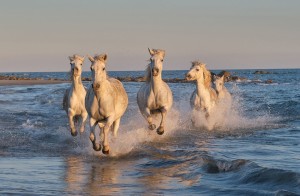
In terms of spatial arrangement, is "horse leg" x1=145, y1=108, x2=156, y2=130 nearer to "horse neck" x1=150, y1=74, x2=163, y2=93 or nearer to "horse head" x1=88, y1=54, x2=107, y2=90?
"horse neck" x1=150, y1=74, x2=163, y2=93

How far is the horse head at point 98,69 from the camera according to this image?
11.0 m

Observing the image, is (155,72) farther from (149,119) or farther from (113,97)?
(113,97)

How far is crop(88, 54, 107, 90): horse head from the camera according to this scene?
10961 millimetres

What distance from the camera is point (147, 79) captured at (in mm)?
14117

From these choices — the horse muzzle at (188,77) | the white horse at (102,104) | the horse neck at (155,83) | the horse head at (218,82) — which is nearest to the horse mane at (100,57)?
the white horse at (102,104)

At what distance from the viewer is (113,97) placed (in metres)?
11.8

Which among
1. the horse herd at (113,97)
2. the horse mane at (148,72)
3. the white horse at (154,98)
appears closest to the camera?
the horse herd at (113,97)

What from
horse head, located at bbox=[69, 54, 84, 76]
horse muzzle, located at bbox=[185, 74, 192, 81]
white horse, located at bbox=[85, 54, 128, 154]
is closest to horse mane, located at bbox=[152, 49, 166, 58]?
horse head, located at bbox=[69, 54, 84, 76]

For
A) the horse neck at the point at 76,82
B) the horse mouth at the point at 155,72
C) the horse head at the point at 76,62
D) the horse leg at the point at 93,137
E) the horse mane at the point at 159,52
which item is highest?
the horse mane at the point at 159,52

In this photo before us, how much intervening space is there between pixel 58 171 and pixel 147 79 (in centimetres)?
460

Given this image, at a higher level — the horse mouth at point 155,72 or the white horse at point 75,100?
the horse mouth at point 155,72

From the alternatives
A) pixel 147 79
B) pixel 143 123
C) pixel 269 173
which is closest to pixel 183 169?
pixel 269 173

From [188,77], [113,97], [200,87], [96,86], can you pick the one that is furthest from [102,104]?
[200,87]

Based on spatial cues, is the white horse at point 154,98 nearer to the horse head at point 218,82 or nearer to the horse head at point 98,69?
the horse head at point 98,69
